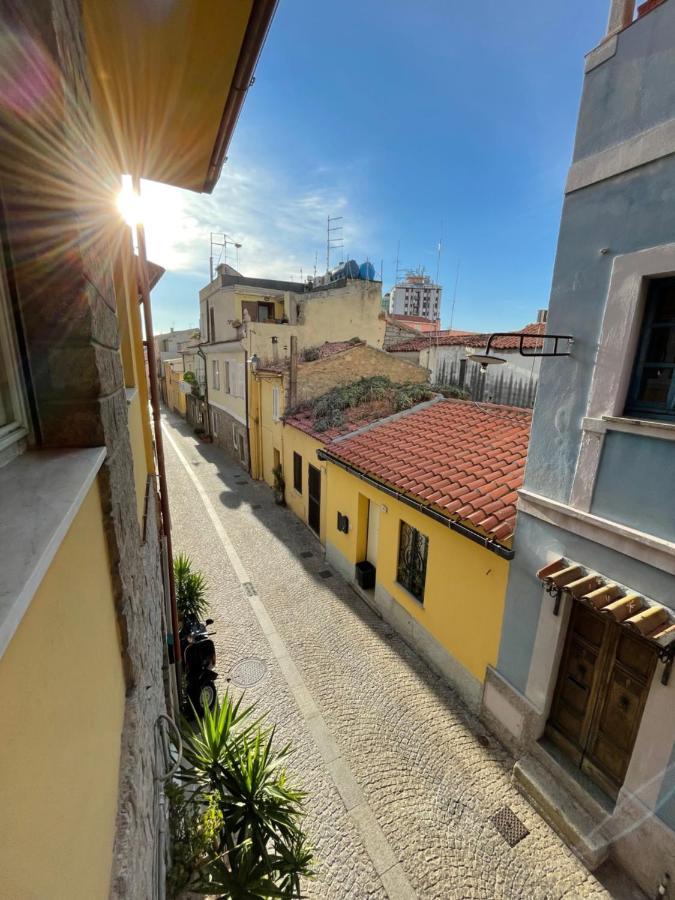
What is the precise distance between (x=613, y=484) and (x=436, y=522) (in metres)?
2.72

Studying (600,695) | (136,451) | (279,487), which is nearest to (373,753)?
(600,695)

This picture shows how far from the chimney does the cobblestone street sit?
26.7 feet

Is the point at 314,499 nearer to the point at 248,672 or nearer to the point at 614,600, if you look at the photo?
the point at 248,672

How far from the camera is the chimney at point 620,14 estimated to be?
356 centimetres

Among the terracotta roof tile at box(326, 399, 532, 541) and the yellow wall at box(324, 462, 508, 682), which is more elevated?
the terracotta roof tile at box(326, 399, 532, 541)

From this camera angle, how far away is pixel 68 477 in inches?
49.3

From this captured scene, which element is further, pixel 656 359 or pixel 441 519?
pixel 441 519

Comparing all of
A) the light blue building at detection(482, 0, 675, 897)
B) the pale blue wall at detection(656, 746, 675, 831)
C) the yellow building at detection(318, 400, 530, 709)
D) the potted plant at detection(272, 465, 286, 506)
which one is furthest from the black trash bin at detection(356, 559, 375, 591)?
the potted plant at detection(272, 465, 286, 506)

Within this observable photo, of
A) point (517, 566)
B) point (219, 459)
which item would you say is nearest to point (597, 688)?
point (517, 566)

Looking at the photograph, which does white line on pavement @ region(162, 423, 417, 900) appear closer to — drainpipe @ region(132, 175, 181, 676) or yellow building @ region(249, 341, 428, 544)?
drainpipe @ region(132, 175, 181, 676)

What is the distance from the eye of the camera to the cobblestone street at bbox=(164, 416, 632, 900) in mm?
4074

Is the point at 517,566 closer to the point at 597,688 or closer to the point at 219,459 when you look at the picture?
the point at 597,688

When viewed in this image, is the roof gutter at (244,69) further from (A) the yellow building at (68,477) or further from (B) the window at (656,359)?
(B) the window at (656,359)

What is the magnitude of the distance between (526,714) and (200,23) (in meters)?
7.12
